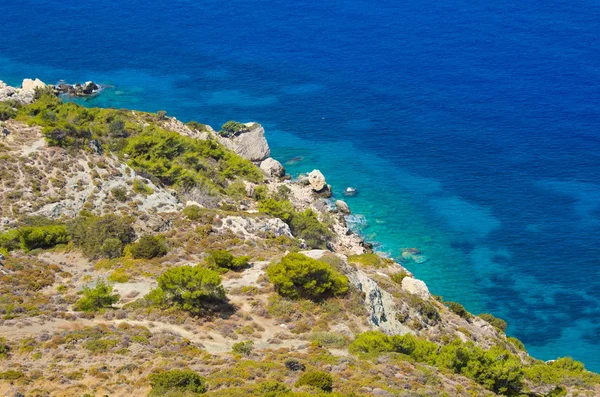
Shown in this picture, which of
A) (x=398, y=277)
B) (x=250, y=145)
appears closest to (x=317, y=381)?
(x=398, y=277)

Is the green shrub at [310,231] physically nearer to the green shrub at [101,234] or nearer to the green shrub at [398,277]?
the green shrub at [398,277]

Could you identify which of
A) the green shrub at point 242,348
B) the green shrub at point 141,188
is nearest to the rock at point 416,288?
the green shrub at point 242,348

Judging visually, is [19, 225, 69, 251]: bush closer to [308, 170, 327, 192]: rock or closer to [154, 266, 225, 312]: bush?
[154, 266, 225, 312]: bush

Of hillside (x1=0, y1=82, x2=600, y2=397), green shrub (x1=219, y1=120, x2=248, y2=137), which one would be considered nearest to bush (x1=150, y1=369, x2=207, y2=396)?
hillside (x1=0, y1=82, x2=600, y2=397)

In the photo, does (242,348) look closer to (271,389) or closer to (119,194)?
(271,389)

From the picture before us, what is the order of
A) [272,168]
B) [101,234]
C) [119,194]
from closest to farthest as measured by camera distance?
[101,234]
[119,194]
[272,168]

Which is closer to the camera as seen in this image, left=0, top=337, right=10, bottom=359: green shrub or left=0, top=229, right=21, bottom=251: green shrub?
left=0, top=337, right=10, bottom=359: green shrub
